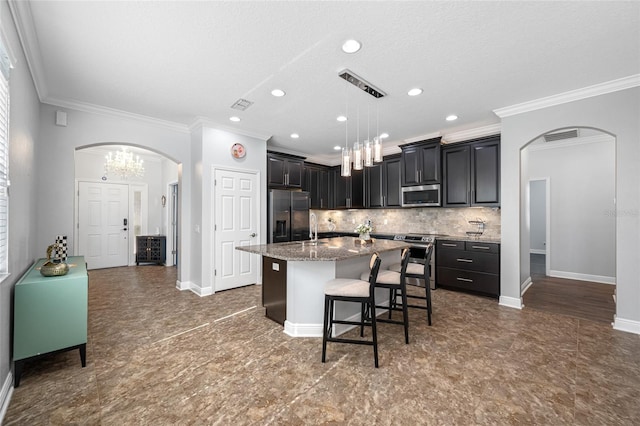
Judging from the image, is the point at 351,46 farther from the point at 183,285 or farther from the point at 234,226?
the point at 183,285

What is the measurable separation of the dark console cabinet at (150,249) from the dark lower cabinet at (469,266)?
21.2 feet

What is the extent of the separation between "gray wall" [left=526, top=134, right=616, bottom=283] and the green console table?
7.65 m

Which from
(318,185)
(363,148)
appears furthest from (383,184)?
(363,148)

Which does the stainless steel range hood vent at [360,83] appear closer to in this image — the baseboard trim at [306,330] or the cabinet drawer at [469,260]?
the baseboard trim at [306,330]

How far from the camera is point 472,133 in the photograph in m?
4.84

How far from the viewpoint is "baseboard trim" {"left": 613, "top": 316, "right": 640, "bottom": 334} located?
2959mm

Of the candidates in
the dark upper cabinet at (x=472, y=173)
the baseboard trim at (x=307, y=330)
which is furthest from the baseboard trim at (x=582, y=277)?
the baseboard trim at (x=307, y=330)

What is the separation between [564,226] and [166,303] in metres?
7.47

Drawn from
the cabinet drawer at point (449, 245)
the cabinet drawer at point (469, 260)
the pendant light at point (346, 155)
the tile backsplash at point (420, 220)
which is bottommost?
the cabinet drawer at point (469, 260)

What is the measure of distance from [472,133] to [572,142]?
2355 millimetres

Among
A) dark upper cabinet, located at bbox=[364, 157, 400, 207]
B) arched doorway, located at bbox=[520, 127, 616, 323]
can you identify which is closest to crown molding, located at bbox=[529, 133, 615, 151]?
arched doorway, located at bbox=[520, 127, 616, 323]

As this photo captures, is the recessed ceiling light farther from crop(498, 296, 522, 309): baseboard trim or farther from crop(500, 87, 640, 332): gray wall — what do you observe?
crop(498, 296, 522, 309): baseboard trim

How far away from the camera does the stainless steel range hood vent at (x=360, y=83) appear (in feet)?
9.47

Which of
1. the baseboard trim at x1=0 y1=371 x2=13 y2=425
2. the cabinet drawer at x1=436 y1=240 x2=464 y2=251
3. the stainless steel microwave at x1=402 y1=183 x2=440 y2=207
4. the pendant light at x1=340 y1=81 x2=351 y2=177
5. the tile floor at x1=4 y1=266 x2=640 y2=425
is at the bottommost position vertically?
the tile floor at x1=4 y1=266 x2=640 y2=425
